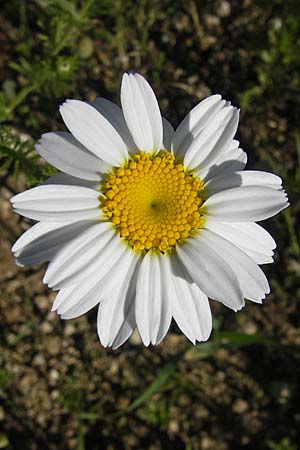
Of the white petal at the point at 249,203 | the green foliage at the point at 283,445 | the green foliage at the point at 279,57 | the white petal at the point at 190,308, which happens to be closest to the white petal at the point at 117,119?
the white petal at the point at 249,203

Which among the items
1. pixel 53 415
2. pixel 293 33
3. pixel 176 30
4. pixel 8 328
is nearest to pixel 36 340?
pixel 8 328

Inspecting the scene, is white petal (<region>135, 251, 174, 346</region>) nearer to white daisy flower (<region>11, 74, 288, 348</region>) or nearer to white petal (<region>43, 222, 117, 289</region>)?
white daisy flower (<region>11, 74, 288, 348</region>)

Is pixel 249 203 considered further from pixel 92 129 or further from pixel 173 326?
pixel 173 326

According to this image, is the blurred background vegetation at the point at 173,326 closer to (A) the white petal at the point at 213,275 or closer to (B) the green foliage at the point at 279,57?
(B) the green foliage at the point at 279,57

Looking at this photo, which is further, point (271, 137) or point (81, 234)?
point (271, 137)

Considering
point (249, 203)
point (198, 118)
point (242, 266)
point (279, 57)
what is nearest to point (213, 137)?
point (198, 118)

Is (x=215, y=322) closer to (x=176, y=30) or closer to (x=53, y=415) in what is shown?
(x=53, y=415)

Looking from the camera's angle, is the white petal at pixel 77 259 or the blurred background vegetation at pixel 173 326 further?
the blurred background vegetation at pixel 173 326
